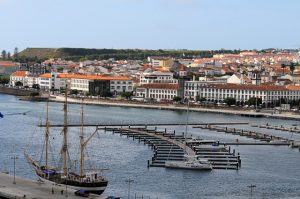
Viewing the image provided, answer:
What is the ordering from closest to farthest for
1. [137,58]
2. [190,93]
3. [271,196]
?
1. [271,196]
2. [190,93]
3. [137,58]

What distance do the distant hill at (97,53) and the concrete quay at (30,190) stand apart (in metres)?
78.9

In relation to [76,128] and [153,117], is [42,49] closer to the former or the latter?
[153,117]

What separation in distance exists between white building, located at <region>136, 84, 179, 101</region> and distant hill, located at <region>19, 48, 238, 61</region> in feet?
137

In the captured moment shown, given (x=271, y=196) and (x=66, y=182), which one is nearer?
(x=66, y=182)

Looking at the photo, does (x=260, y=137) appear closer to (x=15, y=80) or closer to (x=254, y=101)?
(x=254, y=101)

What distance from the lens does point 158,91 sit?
54.1 metres

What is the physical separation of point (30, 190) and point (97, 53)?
87898 millimetres

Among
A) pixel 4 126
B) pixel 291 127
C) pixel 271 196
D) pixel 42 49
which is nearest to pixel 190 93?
pixel 291 127

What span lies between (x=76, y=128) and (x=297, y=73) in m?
33.3

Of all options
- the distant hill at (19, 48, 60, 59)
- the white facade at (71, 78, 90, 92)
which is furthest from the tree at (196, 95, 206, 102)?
the distant hill at (19, 48, 60, 59)

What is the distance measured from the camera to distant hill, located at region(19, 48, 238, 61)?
100600 mm

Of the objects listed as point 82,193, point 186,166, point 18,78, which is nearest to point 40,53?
point 18,78

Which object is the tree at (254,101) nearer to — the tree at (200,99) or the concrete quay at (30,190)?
the tree at (200,99)

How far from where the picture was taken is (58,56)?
102 metres
